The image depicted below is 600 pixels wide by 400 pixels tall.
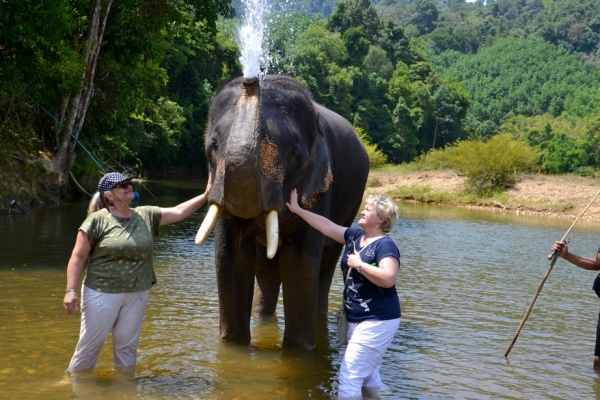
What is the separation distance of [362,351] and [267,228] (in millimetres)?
1152

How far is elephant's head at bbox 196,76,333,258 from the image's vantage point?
18.3 ft

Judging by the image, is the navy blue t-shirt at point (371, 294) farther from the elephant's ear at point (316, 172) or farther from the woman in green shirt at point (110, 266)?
the woman in green shirt at point (110, 266)

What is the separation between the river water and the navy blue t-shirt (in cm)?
97

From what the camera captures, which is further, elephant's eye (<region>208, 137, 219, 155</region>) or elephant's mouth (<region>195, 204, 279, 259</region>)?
elephant's eye (<region>208, 137, 219, 155</region>)

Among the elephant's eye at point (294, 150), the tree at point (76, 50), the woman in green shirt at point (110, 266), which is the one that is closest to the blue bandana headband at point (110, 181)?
the woman in green shirt at point (110, 266)

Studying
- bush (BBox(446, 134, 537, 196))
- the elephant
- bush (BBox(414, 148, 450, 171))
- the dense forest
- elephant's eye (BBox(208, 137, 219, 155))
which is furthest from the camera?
bush (BBox(414, 148, 450, 171))

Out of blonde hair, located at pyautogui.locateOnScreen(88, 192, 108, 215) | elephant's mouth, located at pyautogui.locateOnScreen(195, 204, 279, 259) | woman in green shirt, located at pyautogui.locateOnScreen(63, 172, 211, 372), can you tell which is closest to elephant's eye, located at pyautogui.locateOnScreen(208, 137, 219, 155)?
elephant's mouth, located at pyautogui.locateOnScreen(195, 204, 279, 259)

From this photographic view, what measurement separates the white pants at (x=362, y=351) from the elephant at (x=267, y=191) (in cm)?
85

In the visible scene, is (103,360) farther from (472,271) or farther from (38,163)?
(38,163)

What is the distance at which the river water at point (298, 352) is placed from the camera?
604 centimetres

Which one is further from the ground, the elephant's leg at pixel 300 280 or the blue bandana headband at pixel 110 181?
the blue bandana headband at pixel 110 181

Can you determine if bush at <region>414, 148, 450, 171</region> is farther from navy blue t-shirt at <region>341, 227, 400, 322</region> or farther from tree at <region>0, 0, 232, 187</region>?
navy blue t-shirt at <region>341, 227, 400, 322</region>

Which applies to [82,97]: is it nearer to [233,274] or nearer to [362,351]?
[233,274]

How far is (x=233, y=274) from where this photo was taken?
272 inches
